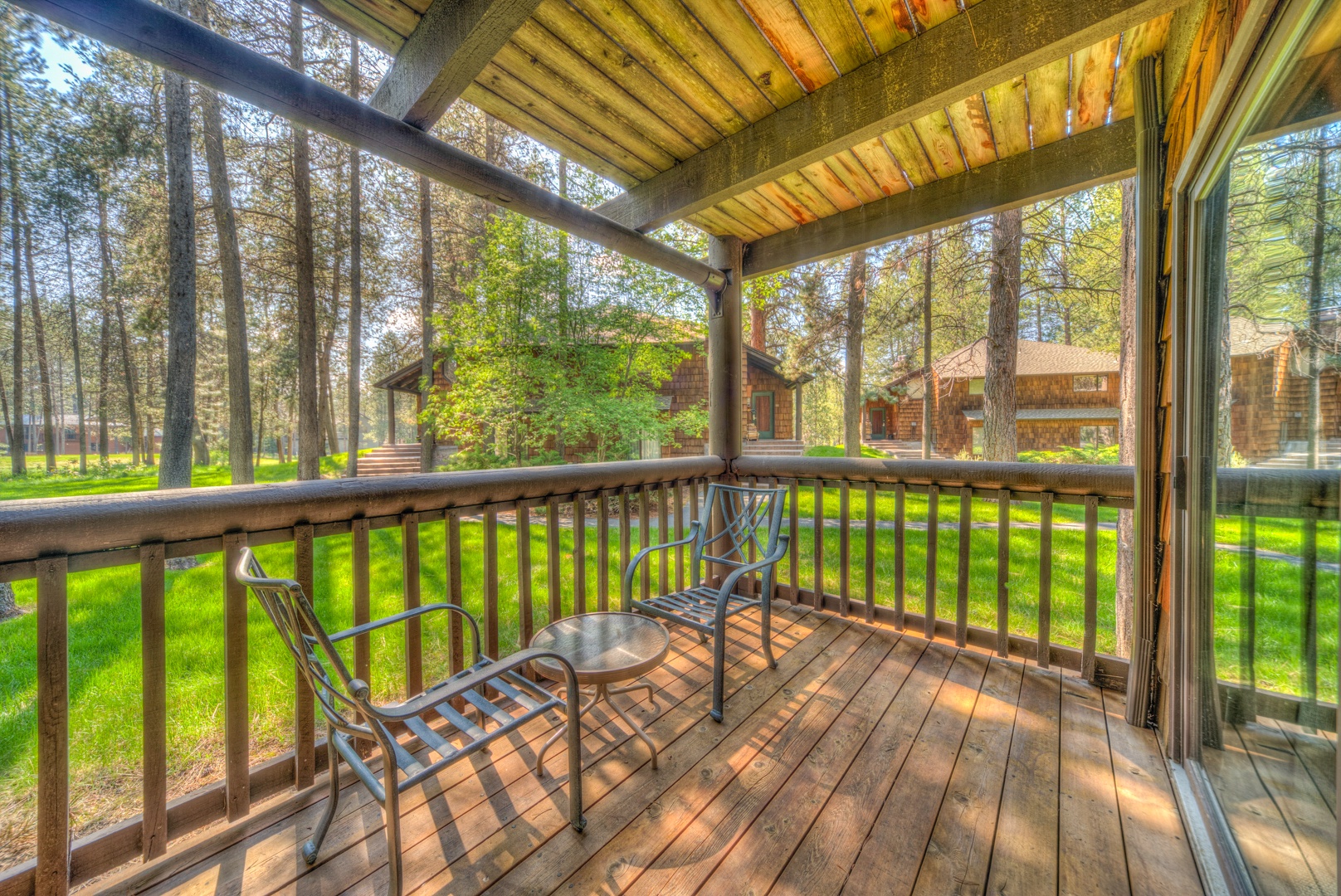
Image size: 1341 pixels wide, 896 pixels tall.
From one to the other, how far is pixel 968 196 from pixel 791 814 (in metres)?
3.01

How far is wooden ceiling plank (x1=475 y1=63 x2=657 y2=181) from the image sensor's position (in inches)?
78.0

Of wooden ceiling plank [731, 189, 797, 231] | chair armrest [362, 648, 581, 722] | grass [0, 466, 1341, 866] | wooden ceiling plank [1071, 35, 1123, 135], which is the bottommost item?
grass [0, 466, 1341, 866]

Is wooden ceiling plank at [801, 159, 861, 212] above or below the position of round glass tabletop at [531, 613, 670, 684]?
above

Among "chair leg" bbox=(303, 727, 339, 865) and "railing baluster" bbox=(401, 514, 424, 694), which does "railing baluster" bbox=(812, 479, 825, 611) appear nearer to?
"railing baluster" bbox=(401, 514, 424, 694)

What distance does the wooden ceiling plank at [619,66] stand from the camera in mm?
1689

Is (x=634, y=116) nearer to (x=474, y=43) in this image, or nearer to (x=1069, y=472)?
(x=474, y=43)

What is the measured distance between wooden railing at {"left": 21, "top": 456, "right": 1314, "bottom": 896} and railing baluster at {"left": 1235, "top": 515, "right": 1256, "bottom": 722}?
10 centimetres

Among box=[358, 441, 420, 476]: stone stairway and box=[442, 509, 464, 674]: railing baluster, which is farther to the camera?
box=[358, 441, 420, 476]: stone stairway

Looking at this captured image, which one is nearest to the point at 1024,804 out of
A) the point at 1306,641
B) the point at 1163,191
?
the point at 1306,641

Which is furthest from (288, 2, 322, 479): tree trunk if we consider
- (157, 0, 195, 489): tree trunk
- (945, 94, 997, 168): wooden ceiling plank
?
(945, 94, 997, 168): wooden ceiling plank

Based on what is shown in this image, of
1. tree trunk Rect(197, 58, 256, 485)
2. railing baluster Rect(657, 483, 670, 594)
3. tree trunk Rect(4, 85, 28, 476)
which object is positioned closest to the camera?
railing baluster Rect(657, 483, 670, 594)

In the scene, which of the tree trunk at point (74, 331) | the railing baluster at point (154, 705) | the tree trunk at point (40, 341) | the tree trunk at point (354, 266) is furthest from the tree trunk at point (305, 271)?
the railing baluster at point (154, 705)

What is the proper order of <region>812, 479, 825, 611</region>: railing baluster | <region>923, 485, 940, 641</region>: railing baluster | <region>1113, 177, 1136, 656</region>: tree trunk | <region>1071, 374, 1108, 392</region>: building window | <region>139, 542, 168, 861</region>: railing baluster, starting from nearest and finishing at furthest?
<region>139, 542, 168, 861</region>: railing baluster
<region>923, 485, 940, 641</region>: railing baluster
<region>812, 479, 825, 611</region>: railing baluster
<region>1113, 177, 1136, 656</region>: tree trunk
<region>1071, 374, 1108, 392</region>: building window

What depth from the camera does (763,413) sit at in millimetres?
15945
